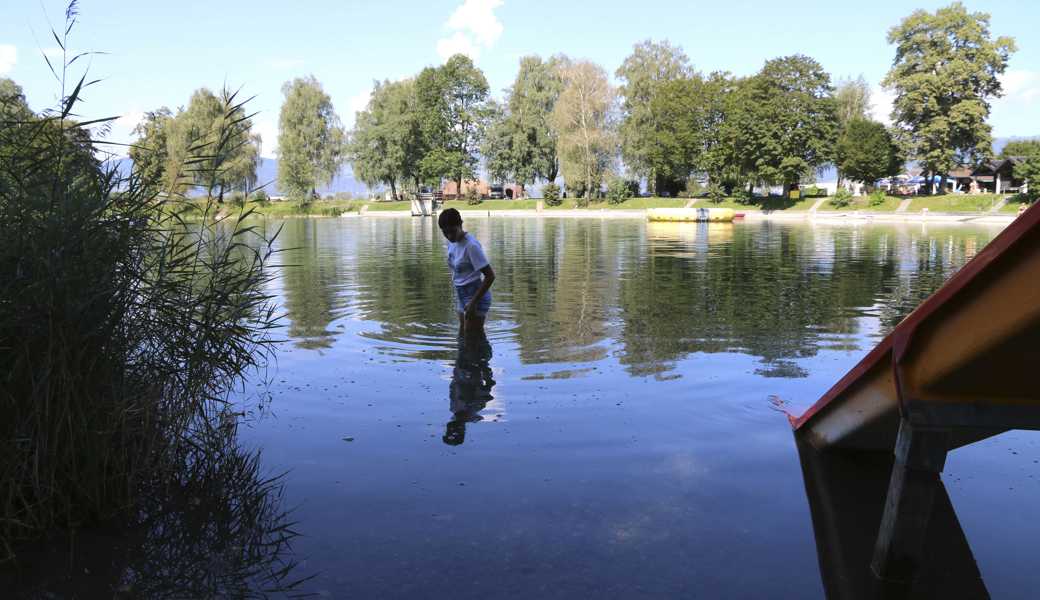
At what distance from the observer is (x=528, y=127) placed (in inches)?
3351

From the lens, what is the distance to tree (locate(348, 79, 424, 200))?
88.2 meters

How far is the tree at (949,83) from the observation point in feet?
213

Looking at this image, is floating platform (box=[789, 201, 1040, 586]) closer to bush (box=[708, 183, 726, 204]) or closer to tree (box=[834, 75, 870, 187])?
bush (box=[708, 183, 726, 204])

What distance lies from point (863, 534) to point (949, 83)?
72293mm

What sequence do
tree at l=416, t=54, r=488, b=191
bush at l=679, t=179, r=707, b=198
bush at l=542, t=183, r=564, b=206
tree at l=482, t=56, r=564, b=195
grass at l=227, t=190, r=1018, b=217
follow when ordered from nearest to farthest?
grass at l=227, t=190, r=1018, b=217
bush at l=679, t=179, r=707, b=198
bush at l=542, t=183, r=564, b=206
tree at l=482, t=56, r=564, b=195
tree at l=416, t=54, r=488, b=191

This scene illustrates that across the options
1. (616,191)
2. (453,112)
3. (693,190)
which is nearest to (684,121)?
(693,190)

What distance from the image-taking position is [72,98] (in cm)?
539

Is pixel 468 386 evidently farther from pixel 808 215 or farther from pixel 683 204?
pixel 683 204

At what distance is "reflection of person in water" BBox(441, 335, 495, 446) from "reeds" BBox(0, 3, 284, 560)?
2.08 metres

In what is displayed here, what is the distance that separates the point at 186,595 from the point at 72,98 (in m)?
3.55

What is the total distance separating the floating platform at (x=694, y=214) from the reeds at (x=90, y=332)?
2162 inches

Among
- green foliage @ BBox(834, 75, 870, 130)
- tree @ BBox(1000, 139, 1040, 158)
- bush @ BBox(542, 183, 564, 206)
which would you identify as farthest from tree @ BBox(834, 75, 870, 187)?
bush @ BBox(542, 183, 564, 206)

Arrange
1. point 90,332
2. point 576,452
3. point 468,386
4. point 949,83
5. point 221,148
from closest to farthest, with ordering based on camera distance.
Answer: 1. point 90,332
2. point 221,148
3. point 576,452
4. point 468,386
5. point 949,83

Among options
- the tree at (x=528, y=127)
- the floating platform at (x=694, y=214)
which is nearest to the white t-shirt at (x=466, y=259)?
the floating platform at (x=694, y=214)
